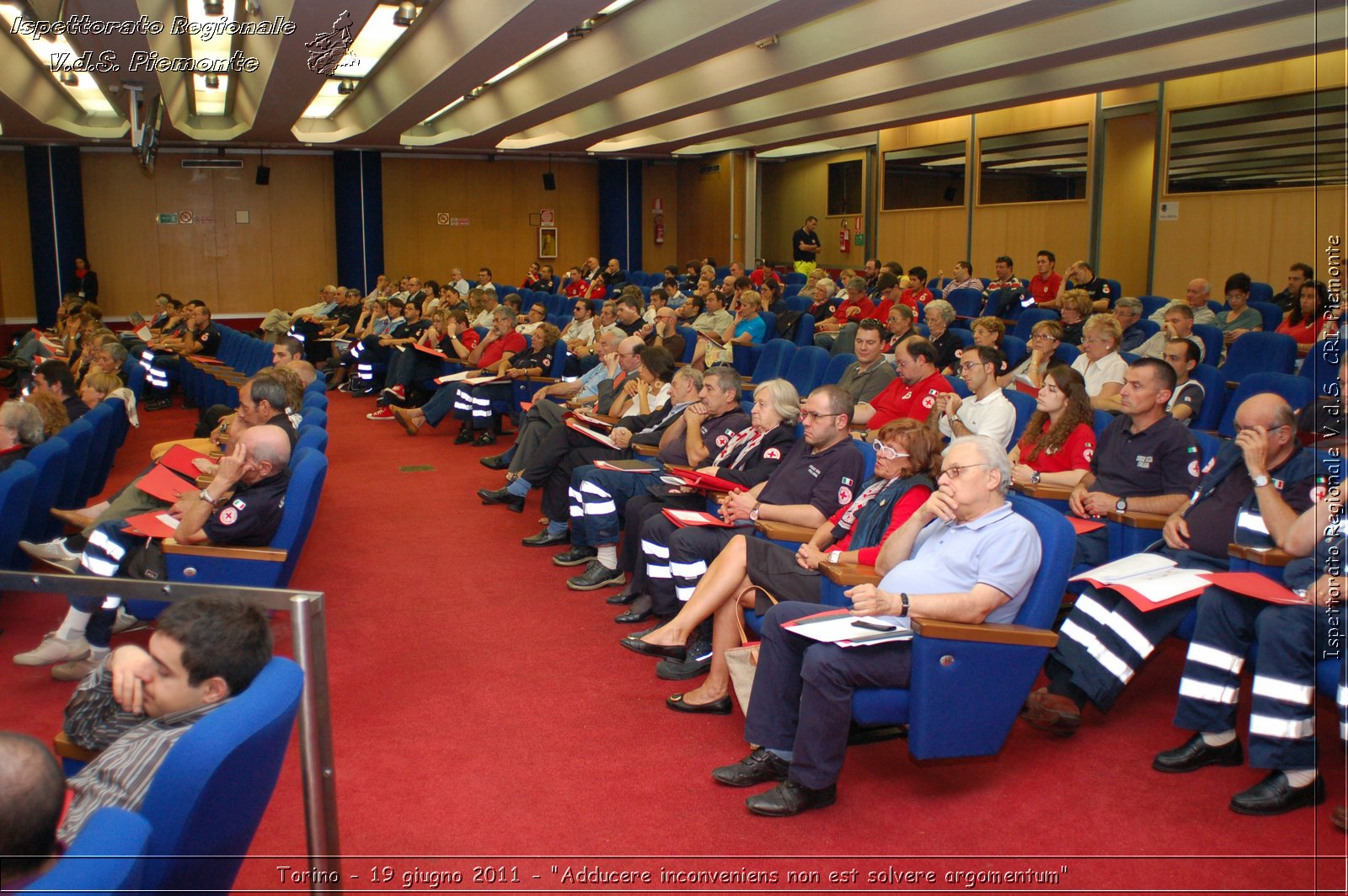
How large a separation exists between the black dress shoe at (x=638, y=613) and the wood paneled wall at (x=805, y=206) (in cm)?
1270

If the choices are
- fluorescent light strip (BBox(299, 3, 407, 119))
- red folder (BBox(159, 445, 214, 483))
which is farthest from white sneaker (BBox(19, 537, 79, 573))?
fluorescent light strip (BBox(299, 3, 407, 119))

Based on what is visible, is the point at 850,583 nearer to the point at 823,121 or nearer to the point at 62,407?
the point at 62,407

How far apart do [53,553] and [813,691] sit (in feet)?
10.8

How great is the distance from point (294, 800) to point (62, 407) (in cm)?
360

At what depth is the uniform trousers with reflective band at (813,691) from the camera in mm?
2744

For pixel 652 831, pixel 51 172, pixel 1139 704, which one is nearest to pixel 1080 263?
pixel 1139 704

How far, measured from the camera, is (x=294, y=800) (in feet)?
7.16

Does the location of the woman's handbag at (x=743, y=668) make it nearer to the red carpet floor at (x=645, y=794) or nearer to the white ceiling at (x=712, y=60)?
the red carpet floor at (x=645, y=794)

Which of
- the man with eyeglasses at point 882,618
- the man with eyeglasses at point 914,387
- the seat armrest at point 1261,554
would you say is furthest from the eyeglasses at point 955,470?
the man with eyeglasses at point 914,387

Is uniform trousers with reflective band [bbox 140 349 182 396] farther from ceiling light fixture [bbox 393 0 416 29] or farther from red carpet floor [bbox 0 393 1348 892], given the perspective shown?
red carpet floor [bbox 0 393 1348 892]

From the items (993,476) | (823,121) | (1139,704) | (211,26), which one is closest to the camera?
(993,476)

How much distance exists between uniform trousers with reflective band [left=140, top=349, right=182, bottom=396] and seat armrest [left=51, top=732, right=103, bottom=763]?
9059 mm

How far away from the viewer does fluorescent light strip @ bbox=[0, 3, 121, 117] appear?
7937 mm

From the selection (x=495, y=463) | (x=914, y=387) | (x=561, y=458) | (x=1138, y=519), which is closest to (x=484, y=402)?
(x=495, y=463)
